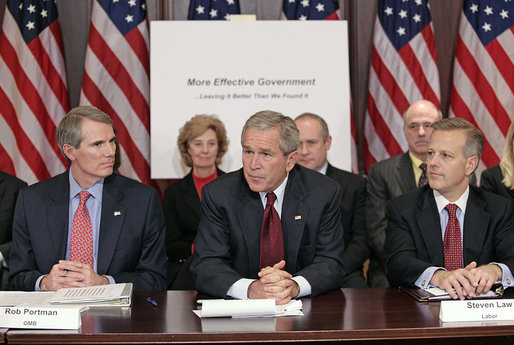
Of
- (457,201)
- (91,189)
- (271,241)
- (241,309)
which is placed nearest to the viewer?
(241,309)

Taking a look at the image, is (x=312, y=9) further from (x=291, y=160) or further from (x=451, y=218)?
(x=451, y=218)

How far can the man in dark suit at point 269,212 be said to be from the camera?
3.14m

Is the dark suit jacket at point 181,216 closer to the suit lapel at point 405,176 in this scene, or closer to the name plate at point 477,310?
the suit lapel at point 405,176

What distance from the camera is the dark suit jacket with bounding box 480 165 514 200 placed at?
14.1 feet

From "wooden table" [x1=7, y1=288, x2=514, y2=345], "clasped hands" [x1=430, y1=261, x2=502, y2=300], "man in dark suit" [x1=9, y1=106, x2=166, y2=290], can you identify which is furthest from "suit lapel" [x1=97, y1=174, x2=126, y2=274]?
"clasped hands" [x1=430, y1=261, x2=502, y2=300]

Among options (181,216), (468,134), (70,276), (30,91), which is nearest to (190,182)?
(181,216)

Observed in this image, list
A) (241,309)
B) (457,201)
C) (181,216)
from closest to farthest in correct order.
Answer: (241,309) < (457,201) < (181,216)

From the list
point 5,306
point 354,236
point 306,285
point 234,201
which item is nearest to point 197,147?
point 354,236

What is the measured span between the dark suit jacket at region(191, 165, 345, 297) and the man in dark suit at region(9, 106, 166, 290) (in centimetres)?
41

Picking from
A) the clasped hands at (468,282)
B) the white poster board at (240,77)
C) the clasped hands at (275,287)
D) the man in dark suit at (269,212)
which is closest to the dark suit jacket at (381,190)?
the white poster board at (240,77)

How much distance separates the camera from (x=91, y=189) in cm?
352

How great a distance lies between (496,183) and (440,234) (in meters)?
1.23

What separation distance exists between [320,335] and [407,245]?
1.28 m

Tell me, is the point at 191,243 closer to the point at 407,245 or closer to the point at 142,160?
the point at 142,160
